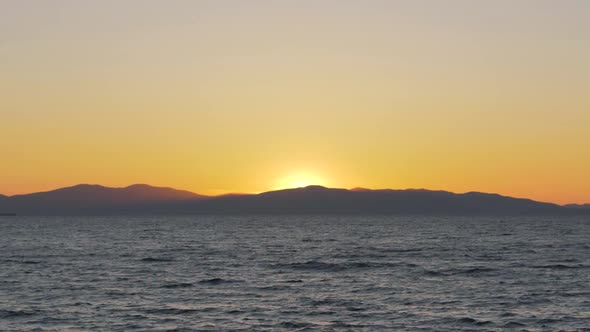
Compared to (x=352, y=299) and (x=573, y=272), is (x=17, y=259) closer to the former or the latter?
(x=352, y=299)

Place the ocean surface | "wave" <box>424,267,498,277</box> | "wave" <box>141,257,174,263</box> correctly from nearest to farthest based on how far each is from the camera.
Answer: the ocean surface, "wave" <box>424,267,498,277</box>, "wave" <box>141,257,174,263</box>

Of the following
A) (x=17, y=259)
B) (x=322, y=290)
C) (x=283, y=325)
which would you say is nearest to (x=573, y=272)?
(x=322, y=290)

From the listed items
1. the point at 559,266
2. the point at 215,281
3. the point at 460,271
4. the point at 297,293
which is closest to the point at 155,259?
the point at 215,281

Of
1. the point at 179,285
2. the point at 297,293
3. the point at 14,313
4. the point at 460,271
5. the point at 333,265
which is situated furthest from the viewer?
the point at 333,265

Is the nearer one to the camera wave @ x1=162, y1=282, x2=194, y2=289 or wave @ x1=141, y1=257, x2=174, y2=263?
wave @ x1=162, y1=282, x2=194, y2=289

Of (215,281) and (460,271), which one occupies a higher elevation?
(460,271)

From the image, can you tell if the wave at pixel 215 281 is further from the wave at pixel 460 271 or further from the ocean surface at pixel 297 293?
the wave at pixel 460 271

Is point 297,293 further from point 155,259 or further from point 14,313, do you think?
point 155,259

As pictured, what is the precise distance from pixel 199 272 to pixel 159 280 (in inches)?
332

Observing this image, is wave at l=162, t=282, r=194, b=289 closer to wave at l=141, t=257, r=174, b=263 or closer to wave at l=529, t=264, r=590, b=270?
wave at l=141, t=257, r=174, b=263

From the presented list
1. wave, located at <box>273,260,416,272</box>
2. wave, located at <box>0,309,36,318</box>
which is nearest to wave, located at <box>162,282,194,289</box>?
wave, located at <box>0,309,36,318</box>

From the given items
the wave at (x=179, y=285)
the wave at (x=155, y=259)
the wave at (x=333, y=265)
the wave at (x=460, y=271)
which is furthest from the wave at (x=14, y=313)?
the wave at (x=155, y=259)

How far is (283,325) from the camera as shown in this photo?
44.5 meters

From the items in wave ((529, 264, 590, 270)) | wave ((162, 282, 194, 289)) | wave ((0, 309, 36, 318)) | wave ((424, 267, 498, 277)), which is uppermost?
wave ((529, 264, 590, 270))
